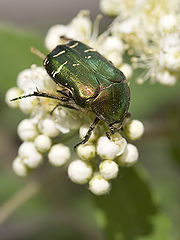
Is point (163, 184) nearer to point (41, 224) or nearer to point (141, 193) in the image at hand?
point (141, 193)

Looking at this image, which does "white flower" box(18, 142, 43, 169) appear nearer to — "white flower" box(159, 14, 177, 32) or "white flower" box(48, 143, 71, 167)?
"white flower" box(48, 143, 71, 167)

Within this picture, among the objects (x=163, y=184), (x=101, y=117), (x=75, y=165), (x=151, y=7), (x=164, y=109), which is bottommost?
(x=75, y=165)

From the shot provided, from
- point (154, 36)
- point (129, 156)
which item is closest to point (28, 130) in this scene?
point (129, 156)

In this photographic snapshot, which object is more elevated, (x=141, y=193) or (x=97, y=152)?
(x=141, y=193)

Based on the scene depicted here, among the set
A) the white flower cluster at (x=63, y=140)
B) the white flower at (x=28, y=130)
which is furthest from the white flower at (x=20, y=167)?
the white flower at (x=28, y=130)


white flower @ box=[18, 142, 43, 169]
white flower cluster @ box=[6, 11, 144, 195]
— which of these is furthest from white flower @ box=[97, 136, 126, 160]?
white flower @ box=[18, 142, 43, 169]

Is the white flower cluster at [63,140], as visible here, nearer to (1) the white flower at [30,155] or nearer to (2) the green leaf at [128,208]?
(1) the white flower at [30,155]

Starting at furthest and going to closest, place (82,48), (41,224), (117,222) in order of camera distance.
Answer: (41,224) → (117,222) → (82,48)

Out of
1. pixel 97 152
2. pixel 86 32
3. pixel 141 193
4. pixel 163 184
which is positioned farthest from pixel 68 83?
pixel 163 184

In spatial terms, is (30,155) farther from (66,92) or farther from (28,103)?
(66,92)
